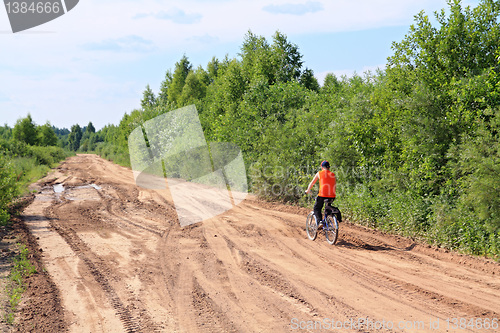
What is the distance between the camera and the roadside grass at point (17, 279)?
6.78 m

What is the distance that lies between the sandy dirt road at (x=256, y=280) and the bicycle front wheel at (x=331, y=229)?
25 cm

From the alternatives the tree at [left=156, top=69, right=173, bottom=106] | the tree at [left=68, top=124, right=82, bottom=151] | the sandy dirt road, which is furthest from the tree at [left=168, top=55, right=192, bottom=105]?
the tree at [left=68, top=124, right=82, bottom=151]

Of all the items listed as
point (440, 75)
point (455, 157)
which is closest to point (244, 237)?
point (455, 157)

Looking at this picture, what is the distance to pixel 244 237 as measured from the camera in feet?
40.1

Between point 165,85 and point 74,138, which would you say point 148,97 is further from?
point 74,138

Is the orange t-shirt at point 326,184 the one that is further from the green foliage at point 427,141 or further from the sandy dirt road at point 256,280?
the green foliage at point 427,141

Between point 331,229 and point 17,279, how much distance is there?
24.3ft

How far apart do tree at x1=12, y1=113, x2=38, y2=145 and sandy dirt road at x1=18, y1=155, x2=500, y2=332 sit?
5042 cm

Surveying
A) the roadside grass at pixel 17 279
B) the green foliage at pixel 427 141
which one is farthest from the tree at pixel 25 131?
the roadside grass at pixel 17 279

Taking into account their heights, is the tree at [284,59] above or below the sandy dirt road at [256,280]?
above

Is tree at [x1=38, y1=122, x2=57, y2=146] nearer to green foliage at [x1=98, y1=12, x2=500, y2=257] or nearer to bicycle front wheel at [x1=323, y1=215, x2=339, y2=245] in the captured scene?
green foliage at [x1=98, y1=12, x2=500, y2=257]

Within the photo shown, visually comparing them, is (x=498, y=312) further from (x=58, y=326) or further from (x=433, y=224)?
(x=58, y=326)

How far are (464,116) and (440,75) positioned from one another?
1477mm

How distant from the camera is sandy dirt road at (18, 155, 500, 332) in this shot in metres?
6.14
